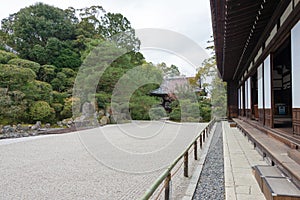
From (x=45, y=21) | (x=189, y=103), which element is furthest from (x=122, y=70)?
(x=45, y=21)

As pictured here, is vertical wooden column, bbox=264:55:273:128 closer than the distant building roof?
Yes

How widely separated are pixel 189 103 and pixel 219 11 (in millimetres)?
13486

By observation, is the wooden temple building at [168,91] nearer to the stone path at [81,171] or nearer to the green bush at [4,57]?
the green bush at [4,57]

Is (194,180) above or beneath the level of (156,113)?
beneath

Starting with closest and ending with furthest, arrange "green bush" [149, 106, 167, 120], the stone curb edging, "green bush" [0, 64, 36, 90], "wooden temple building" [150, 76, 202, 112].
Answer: the stone curb edging
"green bush" [0, 64, 36, 90]
"green bush" [149, 106, 167, 120]
"wooden temple building" [150, 76, 202, 112]

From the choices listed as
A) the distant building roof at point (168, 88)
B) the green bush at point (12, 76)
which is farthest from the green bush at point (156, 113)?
the green bush at point (12, 76)

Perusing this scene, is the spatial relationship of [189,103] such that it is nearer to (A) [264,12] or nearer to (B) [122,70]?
(B) [122,70]

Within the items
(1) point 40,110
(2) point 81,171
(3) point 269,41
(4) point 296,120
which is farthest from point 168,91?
(4) point 296,120

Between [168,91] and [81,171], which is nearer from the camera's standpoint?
[81,171]

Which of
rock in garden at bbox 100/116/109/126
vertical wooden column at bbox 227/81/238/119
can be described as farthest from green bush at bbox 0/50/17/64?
vertical wooden column at bbox 227/81/238/119

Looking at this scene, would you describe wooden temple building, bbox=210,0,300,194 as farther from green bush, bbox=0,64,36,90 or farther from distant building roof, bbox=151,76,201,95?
distant building roof, bbox=151,76,201,95

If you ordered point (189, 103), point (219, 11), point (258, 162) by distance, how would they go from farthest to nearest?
point (189, 103) → point (258, 162) → point (219, 11)

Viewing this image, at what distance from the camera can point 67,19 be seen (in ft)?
66.8

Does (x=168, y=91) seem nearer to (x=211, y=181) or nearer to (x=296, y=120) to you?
(x=211, y=181)
